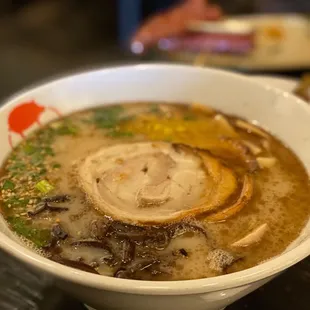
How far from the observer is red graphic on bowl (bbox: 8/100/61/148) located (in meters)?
1.33

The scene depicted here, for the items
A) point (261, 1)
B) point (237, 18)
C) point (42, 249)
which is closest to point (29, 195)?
point (42, 249)

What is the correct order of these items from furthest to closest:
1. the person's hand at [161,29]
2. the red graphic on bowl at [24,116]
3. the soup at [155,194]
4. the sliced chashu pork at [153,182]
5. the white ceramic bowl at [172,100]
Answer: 1. the person's hand at [161,29]
2. the red graphic on bowl at [24,116]
3. the sliced chashu pork at [153,182]
4. the soup at [155,194]
5. the white ceramic bowl at [172,100]

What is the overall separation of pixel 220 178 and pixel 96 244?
0.35m

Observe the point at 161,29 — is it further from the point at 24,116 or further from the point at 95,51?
the point at 24,116

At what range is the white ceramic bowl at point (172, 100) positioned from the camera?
0.84 meters

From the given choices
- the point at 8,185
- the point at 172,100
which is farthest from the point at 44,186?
the point at 172,100

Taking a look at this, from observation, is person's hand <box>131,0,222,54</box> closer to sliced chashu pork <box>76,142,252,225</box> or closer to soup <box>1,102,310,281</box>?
soup <box>1,102,310,281</box>

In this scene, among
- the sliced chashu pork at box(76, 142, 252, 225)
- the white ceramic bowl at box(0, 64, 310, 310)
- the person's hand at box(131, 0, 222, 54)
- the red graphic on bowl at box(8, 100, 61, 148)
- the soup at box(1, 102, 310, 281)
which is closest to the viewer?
the white ceramic bowl at box(0, 64, 310, 310)

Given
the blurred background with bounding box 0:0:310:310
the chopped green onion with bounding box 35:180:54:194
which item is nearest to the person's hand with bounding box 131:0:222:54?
the blurred background with bounding box 0:0:310:310

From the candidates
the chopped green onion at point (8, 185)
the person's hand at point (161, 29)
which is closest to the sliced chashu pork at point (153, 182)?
the chopped green onion at point (8, 185)

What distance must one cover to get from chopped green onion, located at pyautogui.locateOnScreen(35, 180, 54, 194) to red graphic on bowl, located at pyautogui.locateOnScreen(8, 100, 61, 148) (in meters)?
0.17

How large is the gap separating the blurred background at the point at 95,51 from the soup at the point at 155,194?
164 millimetres

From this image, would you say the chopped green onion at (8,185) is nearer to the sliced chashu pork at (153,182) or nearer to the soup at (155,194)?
the soup at (155,194)

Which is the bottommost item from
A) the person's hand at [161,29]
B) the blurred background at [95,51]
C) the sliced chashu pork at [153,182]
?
the blurred background at [95,51]
